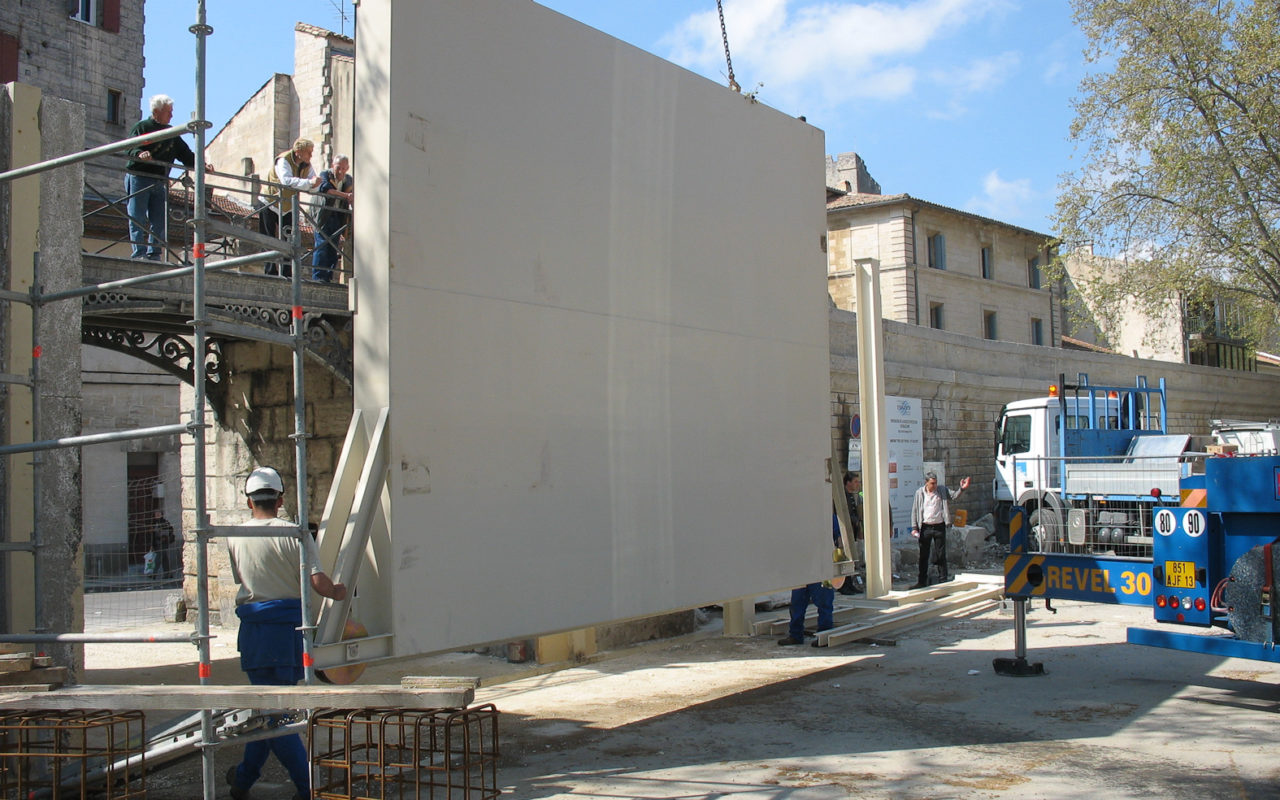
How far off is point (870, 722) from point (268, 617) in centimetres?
422

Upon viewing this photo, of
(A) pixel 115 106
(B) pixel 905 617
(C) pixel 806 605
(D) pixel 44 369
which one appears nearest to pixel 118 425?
(A) pixel 115 106

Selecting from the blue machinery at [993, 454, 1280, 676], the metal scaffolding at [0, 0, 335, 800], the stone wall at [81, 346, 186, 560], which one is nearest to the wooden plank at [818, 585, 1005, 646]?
the blue machinery at [993, 454, 1280, 676]

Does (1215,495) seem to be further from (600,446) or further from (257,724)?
(257,724)

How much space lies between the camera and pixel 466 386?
5719mm

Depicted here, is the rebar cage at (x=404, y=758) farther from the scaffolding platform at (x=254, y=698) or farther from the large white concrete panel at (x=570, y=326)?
the large white concrete panel at (x=570, y=326)

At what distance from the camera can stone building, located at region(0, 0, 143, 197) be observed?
1208 inches

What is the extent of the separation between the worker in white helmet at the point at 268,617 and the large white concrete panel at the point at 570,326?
564mm

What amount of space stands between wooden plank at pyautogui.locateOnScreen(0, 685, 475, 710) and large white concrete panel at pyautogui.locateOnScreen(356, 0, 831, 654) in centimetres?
100

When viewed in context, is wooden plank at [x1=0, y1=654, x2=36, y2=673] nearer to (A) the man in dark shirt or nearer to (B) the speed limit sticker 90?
(A) the man in dark shirt

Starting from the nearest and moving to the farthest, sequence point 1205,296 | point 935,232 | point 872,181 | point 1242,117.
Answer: point 1242,117 → point 1205,296 → point 935,232 → point 872,181

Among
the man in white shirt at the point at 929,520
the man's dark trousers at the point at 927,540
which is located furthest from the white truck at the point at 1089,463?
the man's dark trousers at the point at 927,540

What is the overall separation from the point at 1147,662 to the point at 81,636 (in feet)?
28.6

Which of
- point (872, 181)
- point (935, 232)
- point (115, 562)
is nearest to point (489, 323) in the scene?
point (115, 562)

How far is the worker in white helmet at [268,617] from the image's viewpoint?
5305mm
